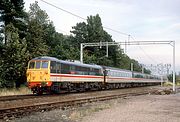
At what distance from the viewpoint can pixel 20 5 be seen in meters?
46.5

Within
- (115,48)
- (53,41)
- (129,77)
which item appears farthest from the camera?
(115,48)

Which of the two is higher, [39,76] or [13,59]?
[13,59]

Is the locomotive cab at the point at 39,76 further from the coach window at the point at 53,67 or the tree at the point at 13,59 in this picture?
the tree at the point at 13,59

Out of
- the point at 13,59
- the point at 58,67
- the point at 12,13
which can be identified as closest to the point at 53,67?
the point at 58,67

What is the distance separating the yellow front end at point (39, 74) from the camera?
30.9m

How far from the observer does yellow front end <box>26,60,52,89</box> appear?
3086 cm

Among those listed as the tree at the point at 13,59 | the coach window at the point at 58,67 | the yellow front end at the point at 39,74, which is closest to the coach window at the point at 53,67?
the yellow front end at the point at 39,74

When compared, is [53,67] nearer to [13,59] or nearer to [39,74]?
[39,74]

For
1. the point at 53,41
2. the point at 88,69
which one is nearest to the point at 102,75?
the point at 88,69

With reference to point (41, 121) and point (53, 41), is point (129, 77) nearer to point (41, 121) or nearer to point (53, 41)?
point (53, 41)

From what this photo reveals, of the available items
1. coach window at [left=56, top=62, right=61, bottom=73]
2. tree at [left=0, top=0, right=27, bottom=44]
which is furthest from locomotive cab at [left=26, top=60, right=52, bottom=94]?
tree at [left=0, top=0, right=27, bottom=44]

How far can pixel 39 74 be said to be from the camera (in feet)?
103

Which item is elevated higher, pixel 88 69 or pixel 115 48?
pixel 115 48

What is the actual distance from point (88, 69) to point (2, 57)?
9556 mm
